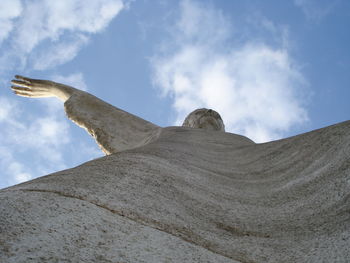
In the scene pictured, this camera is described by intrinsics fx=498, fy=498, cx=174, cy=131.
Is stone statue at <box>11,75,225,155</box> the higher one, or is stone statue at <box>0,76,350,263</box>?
stone statue at <box>11,75,225,155</box>

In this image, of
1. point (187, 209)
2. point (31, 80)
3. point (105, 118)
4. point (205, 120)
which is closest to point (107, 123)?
point (105, 118)

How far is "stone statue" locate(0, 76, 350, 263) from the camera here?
5.07 ft

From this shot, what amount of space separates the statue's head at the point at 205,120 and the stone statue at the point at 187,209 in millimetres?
4852

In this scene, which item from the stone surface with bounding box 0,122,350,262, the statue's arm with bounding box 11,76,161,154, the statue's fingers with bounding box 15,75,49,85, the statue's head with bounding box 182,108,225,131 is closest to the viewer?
the stone surface with bounding box 0,122,350,262

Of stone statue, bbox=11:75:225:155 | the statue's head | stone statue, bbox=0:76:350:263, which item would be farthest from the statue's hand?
stone statue, bbox=0:76:350:263

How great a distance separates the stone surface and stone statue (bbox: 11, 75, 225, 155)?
10.1 ft

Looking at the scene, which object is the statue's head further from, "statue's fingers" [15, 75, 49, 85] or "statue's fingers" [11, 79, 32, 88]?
"statue's fingers" [11, 79, 32, 88]

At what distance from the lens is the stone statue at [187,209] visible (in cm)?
154

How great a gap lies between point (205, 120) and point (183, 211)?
21.1 feet

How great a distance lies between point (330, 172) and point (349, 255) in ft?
2.81

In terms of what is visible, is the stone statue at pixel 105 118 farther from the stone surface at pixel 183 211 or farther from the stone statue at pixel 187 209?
the stone surface at pixel 183 211

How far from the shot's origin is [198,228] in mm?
2057

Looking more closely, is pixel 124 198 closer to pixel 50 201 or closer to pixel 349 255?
pixel 50 201

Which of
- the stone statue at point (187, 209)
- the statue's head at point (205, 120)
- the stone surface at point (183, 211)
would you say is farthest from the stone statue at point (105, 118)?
the stone surface at point (183, 211)
